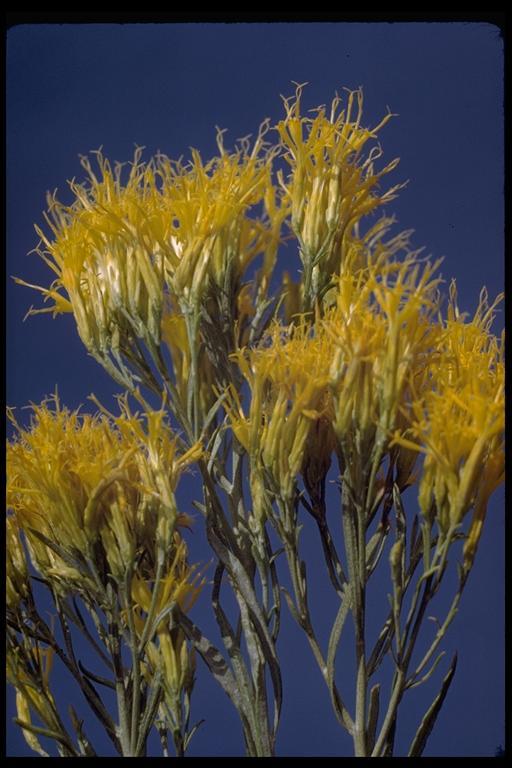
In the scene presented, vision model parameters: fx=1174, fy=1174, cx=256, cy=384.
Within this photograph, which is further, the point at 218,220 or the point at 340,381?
the point at 218,220

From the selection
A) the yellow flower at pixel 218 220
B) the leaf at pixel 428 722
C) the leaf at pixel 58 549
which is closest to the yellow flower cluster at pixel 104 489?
the leaf at pixel 58 549

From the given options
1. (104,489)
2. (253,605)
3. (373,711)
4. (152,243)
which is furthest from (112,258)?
(373,711)

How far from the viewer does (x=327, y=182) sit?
127 centimetres

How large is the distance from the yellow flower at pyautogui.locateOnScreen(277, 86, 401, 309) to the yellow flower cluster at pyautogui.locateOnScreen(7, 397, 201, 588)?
24 cm

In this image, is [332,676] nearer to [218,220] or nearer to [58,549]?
[58,549]

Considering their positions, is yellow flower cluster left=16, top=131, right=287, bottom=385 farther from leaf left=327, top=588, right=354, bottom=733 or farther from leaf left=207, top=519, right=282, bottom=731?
leaf left=327, top=588, right=354, bottom=733

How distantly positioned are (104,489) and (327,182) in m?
0.41

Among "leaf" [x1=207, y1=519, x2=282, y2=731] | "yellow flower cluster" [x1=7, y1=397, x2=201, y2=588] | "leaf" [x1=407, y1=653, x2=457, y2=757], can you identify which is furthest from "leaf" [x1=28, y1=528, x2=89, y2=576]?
"leaf" [x1=407, y1=653, x2=457, y2=757]

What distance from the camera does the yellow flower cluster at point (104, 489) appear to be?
1130 millimetres

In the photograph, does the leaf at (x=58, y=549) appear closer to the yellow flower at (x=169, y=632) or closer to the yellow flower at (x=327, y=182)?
the yellow flower at (x=169, y=632)

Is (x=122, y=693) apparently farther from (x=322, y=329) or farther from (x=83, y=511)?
(x=322, y=329)

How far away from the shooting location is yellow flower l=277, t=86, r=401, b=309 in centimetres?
125

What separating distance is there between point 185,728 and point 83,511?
9.7 inches
